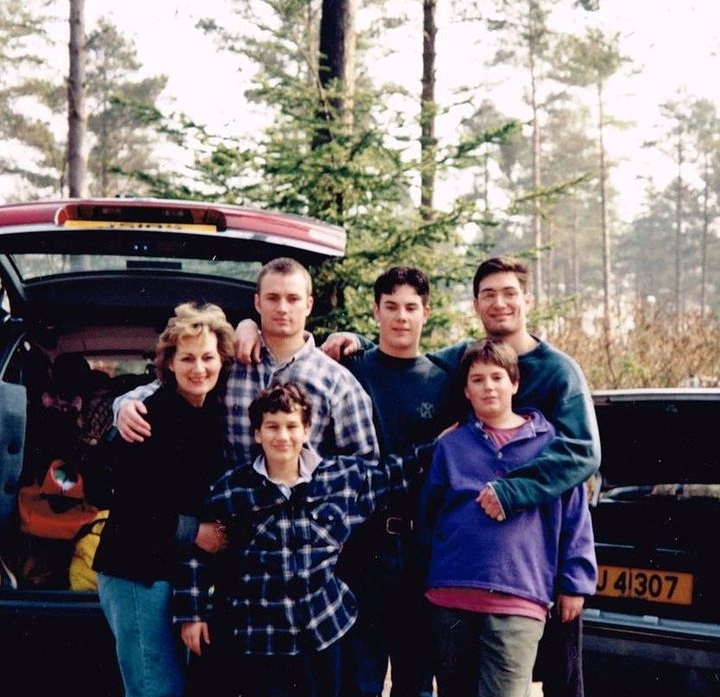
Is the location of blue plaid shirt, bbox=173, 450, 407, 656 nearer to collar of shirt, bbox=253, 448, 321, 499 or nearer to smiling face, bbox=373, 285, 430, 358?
collar of shirt, bbox=253, 448, 321, 499

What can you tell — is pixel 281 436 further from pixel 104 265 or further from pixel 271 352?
pixel 104 265

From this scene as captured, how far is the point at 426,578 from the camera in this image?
354cm

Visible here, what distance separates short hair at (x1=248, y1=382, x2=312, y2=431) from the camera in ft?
10.8

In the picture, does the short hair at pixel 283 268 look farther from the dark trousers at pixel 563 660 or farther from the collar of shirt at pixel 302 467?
the dark trousers at pixel 563 660

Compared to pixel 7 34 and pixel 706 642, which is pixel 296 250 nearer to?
pixel 706 642

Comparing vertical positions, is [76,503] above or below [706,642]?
above

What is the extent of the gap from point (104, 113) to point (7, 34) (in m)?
10.4

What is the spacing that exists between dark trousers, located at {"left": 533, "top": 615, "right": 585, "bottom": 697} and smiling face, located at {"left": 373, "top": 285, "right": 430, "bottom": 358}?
45.5 inches

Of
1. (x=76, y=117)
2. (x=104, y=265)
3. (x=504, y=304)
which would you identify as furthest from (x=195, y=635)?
(x=76, y=117)

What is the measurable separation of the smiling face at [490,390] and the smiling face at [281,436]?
0.64 meters

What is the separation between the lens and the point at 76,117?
16.7 meters

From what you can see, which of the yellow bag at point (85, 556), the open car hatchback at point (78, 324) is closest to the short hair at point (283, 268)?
the open car hatchback at point (78, 324)

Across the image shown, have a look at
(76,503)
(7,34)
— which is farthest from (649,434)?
(7,34)

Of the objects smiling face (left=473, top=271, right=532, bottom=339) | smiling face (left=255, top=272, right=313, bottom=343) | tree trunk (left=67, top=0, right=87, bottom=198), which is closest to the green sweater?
smiling face (left=473, top=271, right=532, bottom=339)
